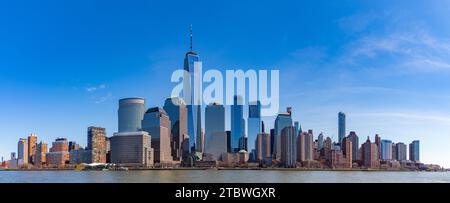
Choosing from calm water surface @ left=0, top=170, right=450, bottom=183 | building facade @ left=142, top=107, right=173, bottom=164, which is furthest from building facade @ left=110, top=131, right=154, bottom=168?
calm water surface @ left=0, top=170, right=450, bottom=183

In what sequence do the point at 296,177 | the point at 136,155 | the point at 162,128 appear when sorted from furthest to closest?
A: the point at 136,155, the point at 162,128, the point at 296,177

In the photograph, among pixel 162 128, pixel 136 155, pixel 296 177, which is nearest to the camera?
pixel 296 177

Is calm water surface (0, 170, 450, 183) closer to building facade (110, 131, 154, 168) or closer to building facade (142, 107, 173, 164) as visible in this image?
building facade (142, 107, 173, 164)

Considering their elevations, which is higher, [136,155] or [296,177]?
[296,177]

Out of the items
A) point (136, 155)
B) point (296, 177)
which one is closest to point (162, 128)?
point (136, 155)

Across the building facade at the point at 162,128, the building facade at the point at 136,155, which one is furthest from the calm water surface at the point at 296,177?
the building facade at the point at 136,155

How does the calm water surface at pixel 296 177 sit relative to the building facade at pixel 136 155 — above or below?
above

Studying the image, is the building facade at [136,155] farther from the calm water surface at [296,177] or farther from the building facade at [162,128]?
the calm water surface at [296,177]

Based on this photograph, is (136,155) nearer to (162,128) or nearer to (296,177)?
(162,128)
